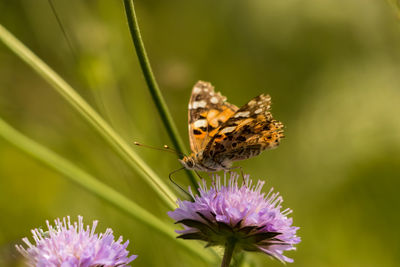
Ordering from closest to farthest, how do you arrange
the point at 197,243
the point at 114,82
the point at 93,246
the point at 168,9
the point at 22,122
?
the point at 93,246 → the point at 197,243 → the point at 114,82 → the point at 22,122 → the point at 168,9

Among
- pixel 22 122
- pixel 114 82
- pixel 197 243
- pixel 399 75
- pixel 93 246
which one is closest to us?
pixel 93 246

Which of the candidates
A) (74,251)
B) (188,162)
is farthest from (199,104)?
(74,251)

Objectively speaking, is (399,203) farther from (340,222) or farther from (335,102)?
(335,102)

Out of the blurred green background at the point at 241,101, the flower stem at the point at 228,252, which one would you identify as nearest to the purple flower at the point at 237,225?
the flower stem at the point at 228,252

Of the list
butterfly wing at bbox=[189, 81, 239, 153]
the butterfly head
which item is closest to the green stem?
the butterfly head

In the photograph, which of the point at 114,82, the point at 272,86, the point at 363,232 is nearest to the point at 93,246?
the point at 114,82

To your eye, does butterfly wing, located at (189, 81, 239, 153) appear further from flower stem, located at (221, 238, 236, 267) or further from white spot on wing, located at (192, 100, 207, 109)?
flower stem, located at (221, 238, 236, 267)

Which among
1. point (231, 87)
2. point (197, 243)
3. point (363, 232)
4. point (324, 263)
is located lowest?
point (197, 243)
